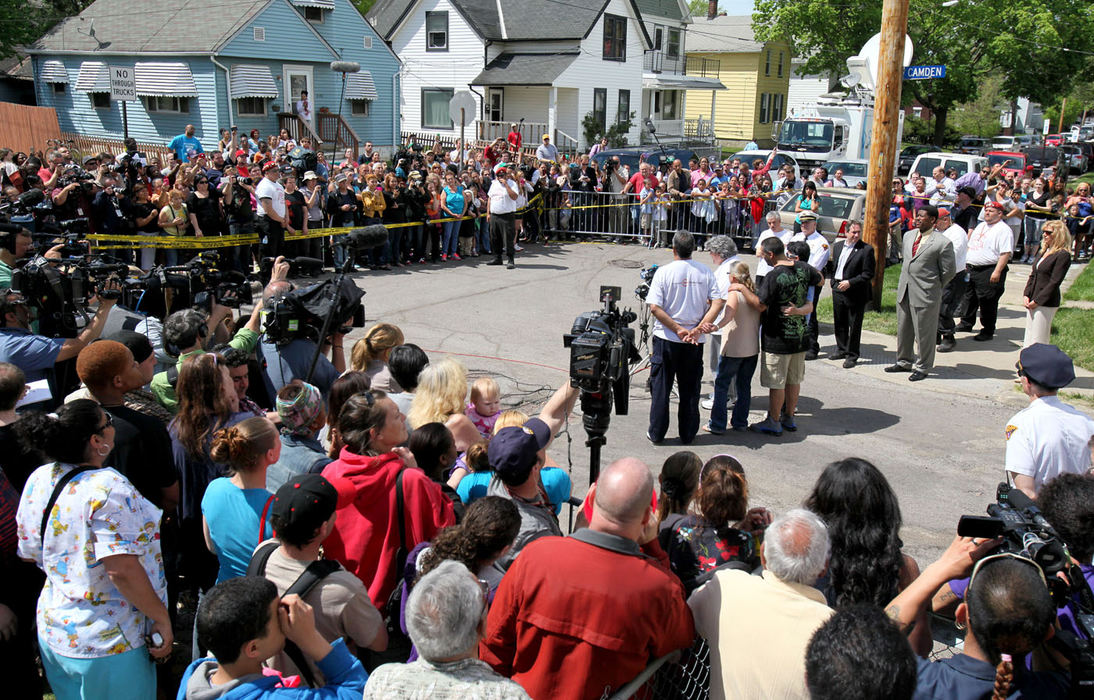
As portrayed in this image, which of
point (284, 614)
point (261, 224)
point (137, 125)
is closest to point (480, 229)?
point (261, 224)

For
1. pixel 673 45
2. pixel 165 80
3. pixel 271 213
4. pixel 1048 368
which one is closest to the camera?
pixel 1048 368

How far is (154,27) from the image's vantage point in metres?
28.1

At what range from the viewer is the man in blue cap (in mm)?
4590

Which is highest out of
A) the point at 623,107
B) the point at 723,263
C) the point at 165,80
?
the point at 623,107

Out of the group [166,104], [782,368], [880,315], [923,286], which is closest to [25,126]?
[166,104]

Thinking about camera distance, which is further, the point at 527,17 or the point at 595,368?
the point at 527,17

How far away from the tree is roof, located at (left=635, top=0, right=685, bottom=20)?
5.87 m

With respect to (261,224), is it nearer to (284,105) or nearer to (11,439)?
(11,439)

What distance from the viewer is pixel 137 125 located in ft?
92.3

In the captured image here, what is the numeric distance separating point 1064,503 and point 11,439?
15.2 feet

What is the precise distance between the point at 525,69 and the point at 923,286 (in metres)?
30.1

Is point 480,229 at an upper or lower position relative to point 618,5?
lower

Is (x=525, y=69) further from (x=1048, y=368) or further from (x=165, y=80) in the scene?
(x=1048, y=368)

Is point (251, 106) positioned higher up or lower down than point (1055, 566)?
higher up
